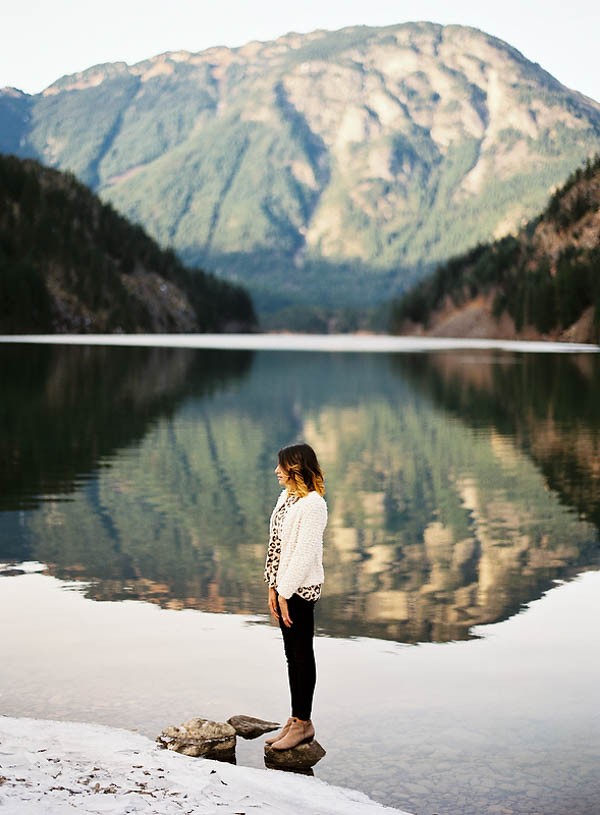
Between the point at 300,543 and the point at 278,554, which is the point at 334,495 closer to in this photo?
the point at 278,554

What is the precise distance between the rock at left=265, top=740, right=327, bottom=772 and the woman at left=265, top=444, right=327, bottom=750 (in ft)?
0.39

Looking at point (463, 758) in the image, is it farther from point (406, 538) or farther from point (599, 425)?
point (599, 425)

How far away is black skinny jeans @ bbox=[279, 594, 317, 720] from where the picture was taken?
1218 centimetres

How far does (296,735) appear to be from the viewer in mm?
11742

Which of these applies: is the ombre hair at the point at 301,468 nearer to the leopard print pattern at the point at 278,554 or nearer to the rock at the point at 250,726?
the leopard print pattern at the point at 278,554

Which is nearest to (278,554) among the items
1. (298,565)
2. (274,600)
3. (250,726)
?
(298,565)

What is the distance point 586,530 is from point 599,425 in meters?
23.8

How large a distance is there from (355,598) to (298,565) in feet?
22.1

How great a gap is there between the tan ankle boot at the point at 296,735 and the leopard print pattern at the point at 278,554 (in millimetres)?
1139

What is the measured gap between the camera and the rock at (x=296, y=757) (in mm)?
11422

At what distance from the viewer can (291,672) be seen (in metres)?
12.4

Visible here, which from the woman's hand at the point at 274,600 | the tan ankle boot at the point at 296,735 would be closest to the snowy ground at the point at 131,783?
the tan ankle boot at the point at 296,735

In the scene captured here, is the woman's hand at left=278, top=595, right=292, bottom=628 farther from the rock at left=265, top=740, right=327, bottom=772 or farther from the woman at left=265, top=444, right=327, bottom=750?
the rock at left=265, top=740, right=327, bottom=772

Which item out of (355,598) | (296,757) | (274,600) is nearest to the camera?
(296,757)
